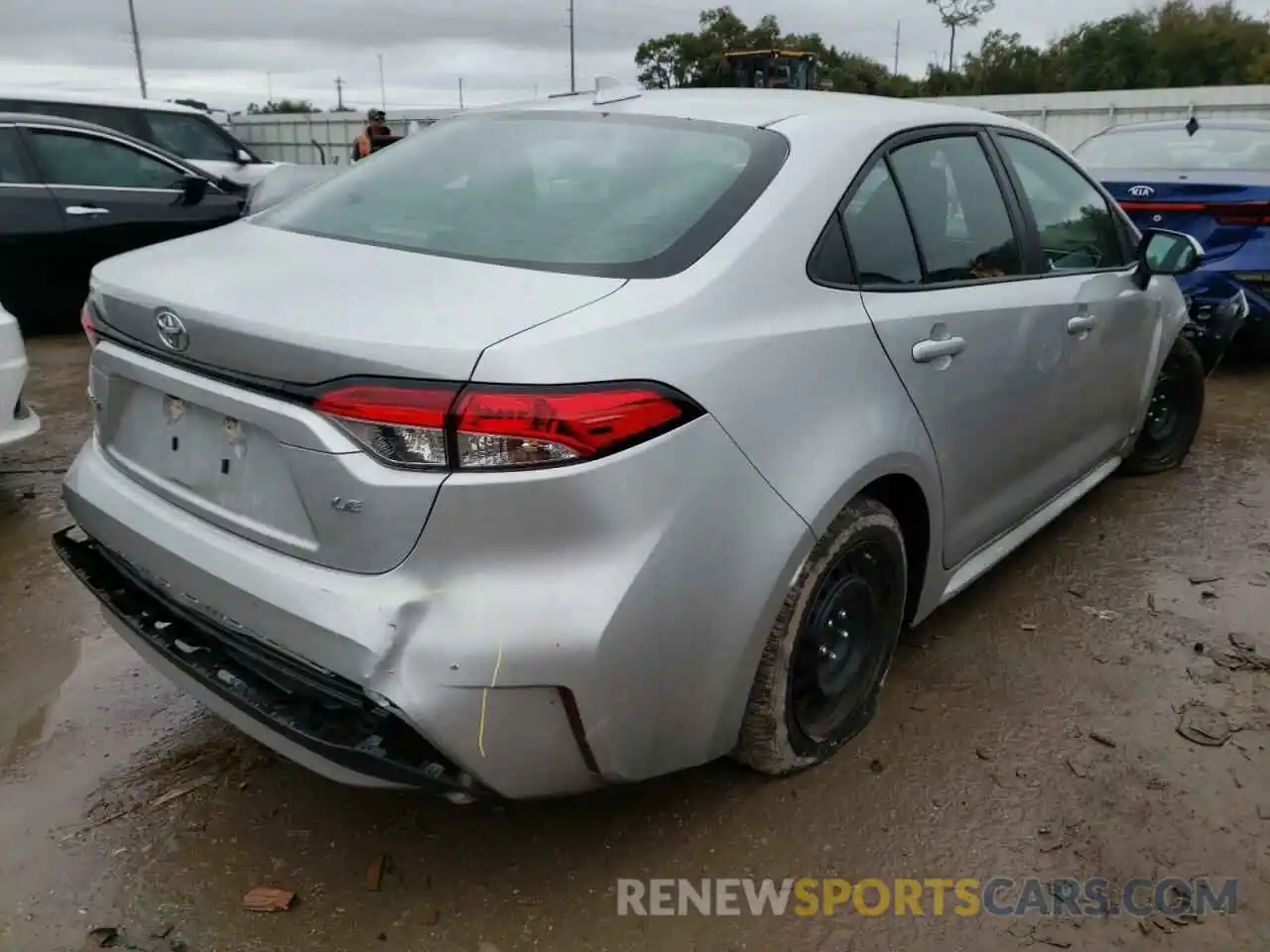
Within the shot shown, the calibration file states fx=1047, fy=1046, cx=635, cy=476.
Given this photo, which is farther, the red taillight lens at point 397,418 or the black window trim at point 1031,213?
the black window trim at point 1031,213

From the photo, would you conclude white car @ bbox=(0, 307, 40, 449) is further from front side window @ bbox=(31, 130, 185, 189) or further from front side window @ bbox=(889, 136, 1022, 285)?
front side window @ bbox=(31, 130, 185, 189)

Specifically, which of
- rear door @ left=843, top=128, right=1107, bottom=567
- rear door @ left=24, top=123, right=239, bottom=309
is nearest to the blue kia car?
rear door @ left=843, top=128, right=1107, bottom=567

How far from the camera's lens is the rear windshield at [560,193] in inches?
85.3

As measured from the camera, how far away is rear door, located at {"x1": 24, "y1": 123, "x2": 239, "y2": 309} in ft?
23.2

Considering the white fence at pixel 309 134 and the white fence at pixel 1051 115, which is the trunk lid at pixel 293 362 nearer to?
the white fence at pixel 1051 115

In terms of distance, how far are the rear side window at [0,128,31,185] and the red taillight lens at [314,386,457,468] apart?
646 centimetres

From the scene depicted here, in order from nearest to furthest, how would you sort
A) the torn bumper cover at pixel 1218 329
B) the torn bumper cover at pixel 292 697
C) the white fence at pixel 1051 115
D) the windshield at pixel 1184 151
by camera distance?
the torn bumper cover at pixel 292 697 → the torn bumper cover at pixel 1218 329 → the windshield at pixel 1184 151 → the white fence at pixel 1051 115

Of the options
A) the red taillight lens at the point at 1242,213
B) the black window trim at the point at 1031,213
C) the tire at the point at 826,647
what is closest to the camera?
the tire at the point at 826,647

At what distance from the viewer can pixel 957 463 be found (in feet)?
9.10

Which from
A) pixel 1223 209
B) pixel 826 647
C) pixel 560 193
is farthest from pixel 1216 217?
pixel 560 193

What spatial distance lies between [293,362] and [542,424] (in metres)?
0.48

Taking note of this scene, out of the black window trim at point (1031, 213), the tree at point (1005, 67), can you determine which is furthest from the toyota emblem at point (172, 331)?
the tree at point (1005, 67)

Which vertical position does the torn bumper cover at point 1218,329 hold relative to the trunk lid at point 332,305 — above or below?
below

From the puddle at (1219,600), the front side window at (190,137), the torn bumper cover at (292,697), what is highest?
the front side window at (190,137)
